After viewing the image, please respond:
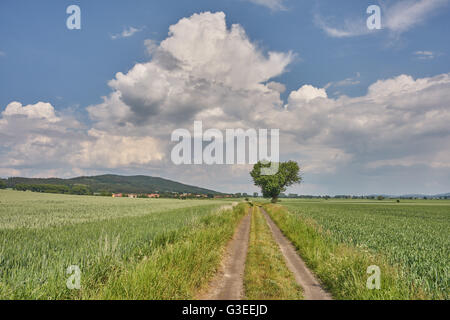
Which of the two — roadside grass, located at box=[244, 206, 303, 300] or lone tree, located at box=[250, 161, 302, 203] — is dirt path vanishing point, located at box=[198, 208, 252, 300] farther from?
lone tree, located at box=[250, 161, 302, 203]

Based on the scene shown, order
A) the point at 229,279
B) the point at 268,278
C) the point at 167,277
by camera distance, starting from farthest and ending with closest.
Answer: the point at 229,279 → the point at 268,278 → the point at 167,277

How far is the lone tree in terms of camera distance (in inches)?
3221

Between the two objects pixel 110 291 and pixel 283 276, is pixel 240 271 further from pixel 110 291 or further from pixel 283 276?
A: pixel 110 291

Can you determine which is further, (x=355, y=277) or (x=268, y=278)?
(x=268, y=278)

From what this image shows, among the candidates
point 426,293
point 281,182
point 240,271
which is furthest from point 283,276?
point 281,182

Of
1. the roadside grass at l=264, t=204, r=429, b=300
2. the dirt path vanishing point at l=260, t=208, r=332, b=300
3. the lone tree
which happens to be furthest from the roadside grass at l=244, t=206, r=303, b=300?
the lone tree

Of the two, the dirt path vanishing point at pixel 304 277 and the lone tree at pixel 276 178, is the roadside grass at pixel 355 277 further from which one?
the lone tree at pixel 276 178

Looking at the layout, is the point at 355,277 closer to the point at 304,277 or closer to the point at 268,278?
the point at 304,277

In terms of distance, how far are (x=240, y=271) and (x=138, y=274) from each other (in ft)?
14.9

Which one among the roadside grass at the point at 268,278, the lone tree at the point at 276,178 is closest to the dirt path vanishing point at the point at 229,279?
the roadside grass at the point at 268,278

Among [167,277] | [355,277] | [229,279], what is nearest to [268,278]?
[229,279]

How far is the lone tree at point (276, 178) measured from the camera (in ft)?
268

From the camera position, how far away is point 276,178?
82.1 metres

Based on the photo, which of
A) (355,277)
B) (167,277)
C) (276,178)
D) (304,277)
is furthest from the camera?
(276,178)
